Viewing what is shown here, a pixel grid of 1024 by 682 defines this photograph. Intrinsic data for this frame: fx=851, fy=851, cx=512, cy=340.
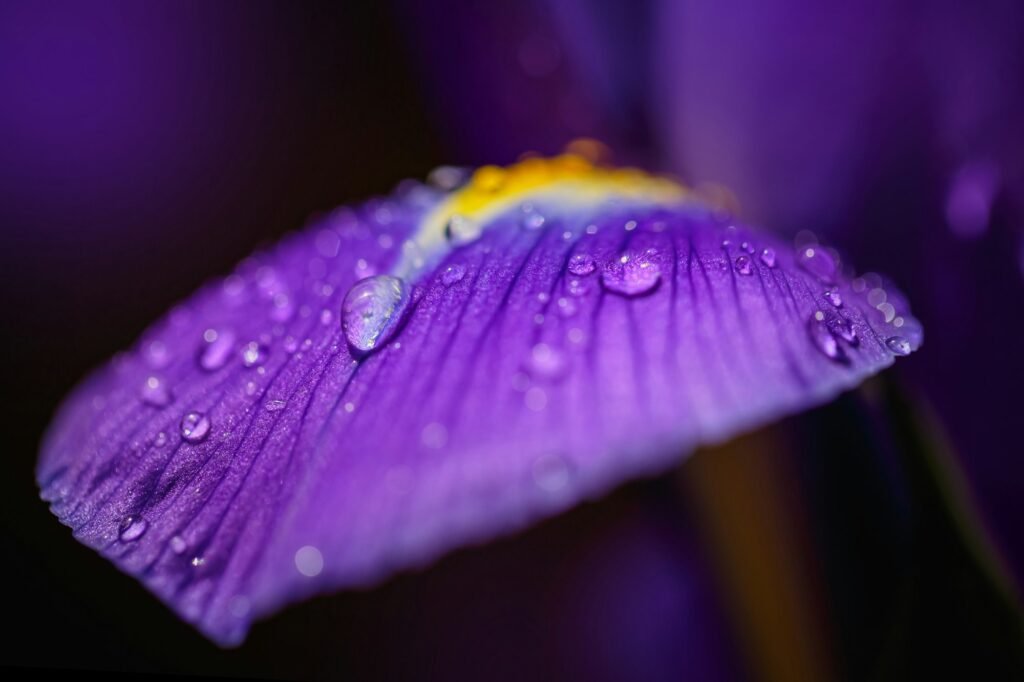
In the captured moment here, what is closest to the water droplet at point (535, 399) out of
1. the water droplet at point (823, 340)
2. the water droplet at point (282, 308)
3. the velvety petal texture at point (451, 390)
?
the velvety petal texture at point (451, 390)

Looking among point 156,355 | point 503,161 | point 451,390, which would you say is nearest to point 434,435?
point 451,390

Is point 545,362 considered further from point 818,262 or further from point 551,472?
point 818,262

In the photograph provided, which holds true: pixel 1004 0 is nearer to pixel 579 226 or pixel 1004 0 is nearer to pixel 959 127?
pixel 959 127

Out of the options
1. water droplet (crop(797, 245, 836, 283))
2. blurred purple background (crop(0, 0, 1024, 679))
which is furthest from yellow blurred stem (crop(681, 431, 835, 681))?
water droplet (crop(797, 245, 836, 283))

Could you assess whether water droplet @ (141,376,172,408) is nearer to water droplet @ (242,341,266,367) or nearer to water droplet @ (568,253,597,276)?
water droplet @ (242,341,266,367)

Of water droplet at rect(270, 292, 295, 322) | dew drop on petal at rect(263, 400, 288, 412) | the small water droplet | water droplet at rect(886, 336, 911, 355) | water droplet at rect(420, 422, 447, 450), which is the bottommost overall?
the small water droplet
